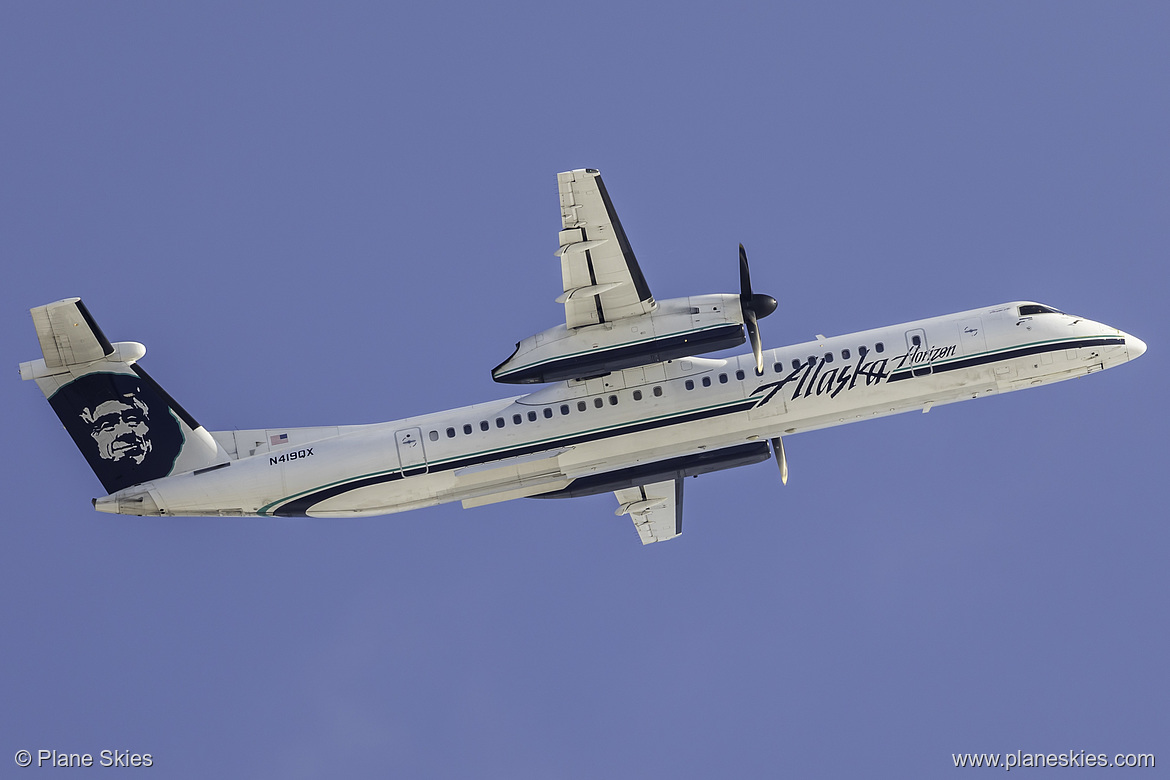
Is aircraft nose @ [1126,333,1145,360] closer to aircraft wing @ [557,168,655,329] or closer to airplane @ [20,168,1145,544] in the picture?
airplane @ [20,168,1145,544]

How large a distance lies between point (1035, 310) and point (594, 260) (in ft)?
34.1

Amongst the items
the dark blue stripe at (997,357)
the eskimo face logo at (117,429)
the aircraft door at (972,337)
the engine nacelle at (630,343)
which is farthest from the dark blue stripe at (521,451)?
the aircraft door at (972,337)

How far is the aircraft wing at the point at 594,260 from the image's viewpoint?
75.6 feet

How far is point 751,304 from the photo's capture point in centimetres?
2452

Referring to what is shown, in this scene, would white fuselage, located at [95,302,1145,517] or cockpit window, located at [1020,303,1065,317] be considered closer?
white fuselage, located at [95,302,1145,517]

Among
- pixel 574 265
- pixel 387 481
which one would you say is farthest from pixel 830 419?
pixel 387 481

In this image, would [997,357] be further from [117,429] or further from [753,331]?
[117,429]

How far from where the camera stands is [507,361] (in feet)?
80.8

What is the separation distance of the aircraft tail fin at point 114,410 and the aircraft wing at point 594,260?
352 inches

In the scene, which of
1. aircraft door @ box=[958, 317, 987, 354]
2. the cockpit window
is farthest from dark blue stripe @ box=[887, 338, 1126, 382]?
the cockpit window

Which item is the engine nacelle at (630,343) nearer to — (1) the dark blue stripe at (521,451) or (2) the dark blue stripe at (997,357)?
(1) the dark blue stripe at (521,451)

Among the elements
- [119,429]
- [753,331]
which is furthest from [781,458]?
[119,429]

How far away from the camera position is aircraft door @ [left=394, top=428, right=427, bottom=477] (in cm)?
2555

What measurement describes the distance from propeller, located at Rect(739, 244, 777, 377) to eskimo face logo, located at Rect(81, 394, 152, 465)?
44.3 feet
